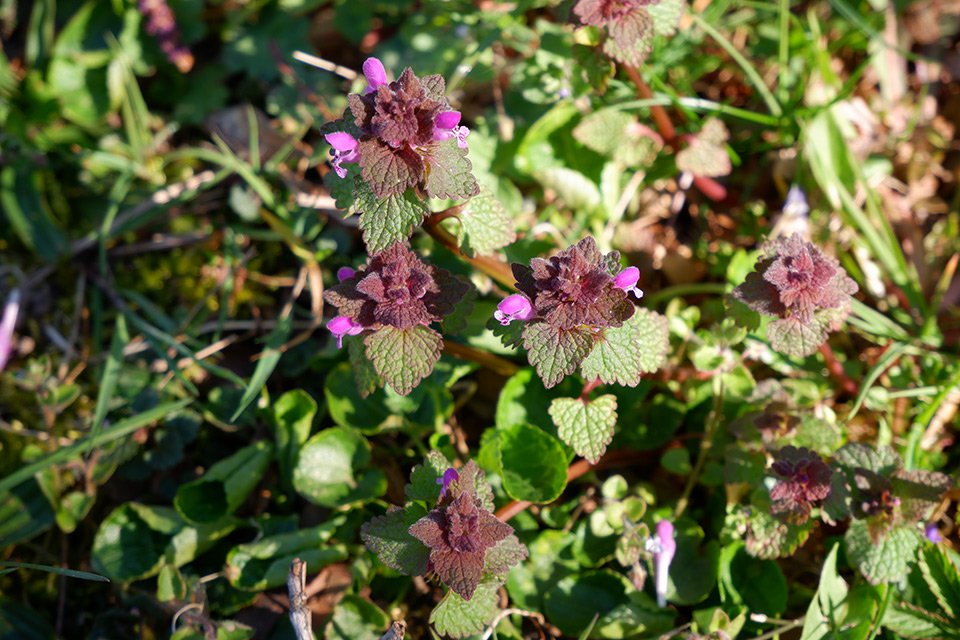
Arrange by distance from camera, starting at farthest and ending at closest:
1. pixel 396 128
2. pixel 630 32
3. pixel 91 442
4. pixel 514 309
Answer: pixel 91 442 < pixel 630 32 < pixel 514 309 < pixel 396 128

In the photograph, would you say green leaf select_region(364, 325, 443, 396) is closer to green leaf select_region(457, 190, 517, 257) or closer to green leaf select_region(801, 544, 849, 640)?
green leaf select_region(457, 190, 517, 257)

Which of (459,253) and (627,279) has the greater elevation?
(627,279)

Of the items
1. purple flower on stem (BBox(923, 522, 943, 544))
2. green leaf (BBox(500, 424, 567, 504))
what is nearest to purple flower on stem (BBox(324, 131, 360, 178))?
green leaf (BBox(500, 424, 567, 504))

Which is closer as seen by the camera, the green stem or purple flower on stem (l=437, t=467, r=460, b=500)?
purple flower on stem (l=437, t=467, r=460, b=500)

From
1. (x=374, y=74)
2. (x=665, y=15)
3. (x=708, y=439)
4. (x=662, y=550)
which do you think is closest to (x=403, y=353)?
(x=374, y=74)

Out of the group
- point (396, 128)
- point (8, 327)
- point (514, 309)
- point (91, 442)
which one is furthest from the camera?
point (8, 327)

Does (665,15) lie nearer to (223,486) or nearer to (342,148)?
(342,148)
